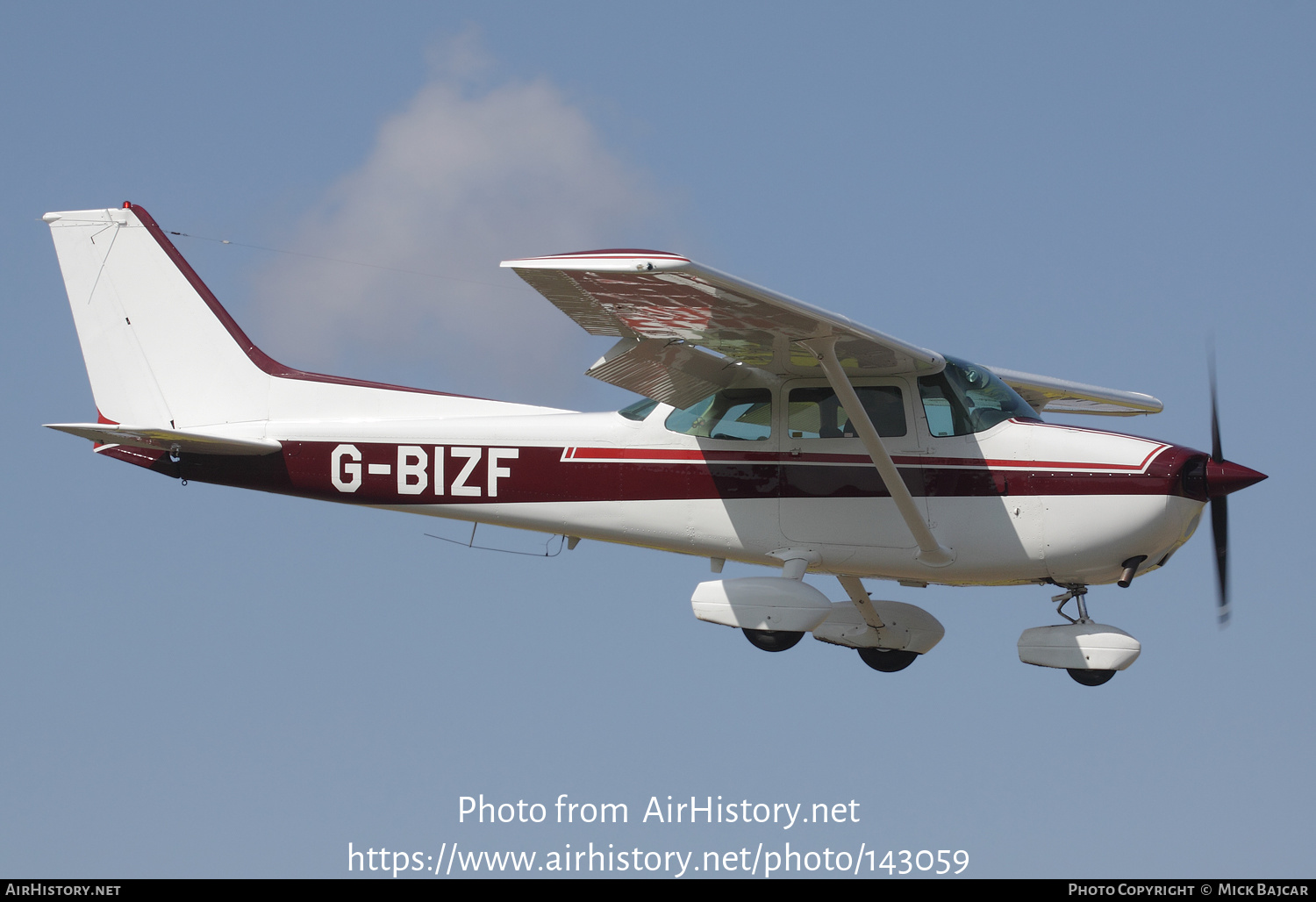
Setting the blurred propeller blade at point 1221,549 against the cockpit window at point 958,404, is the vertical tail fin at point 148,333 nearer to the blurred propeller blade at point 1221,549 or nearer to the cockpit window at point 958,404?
the cockpit window at point 958,404

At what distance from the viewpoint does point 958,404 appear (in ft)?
38.3

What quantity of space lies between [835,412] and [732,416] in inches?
34.2

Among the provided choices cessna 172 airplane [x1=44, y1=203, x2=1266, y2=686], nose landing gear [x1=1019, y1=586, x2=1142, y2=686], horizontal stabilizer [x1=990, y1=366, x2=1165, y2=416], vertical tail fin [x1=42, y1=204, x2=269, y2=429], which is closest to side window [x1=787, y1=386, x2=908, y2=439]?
cessna 172 airplane [x1=44, y1=203, x2=1266, y2=686]

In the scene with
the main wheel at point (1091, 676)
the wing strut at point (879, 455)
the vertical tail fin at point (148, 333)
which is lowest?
the main wheel at point (1091, 676)

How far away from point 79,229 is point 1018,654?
30.8 feet

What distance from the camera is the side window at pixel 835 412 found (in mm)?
11688

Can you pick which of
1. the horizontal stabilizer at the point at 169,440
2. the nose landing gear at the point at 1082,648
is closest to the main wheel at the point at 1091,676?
the nose landing gear at the point at 1082,648

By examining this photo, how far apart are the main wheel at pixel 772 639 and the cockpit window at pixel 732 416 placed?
63.0 inches

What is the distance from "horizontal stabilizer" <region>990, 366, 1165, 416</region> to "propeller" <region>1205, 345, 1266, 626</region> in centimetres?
305

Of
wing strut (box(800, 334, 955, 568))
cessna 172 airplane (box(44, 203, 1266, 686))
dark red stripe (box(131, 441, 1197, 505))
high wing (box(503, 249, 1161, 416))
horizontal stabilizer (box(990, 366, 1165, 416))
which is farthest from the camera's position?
horizontal stabilizer (box(990, 366, 1165, 416))

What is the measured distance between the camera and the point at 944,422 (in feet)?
38.3

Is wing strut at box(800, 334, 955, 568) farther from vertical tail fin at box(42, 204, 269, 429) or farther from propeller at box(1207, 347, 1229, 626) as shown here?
vertical tail fin at box(42, 204, 269, 429)

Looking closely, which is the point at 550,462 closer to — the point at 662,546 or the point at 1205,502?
the point at 662,546

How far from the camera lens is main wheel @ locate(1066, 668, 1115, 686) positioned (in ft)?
37.7
